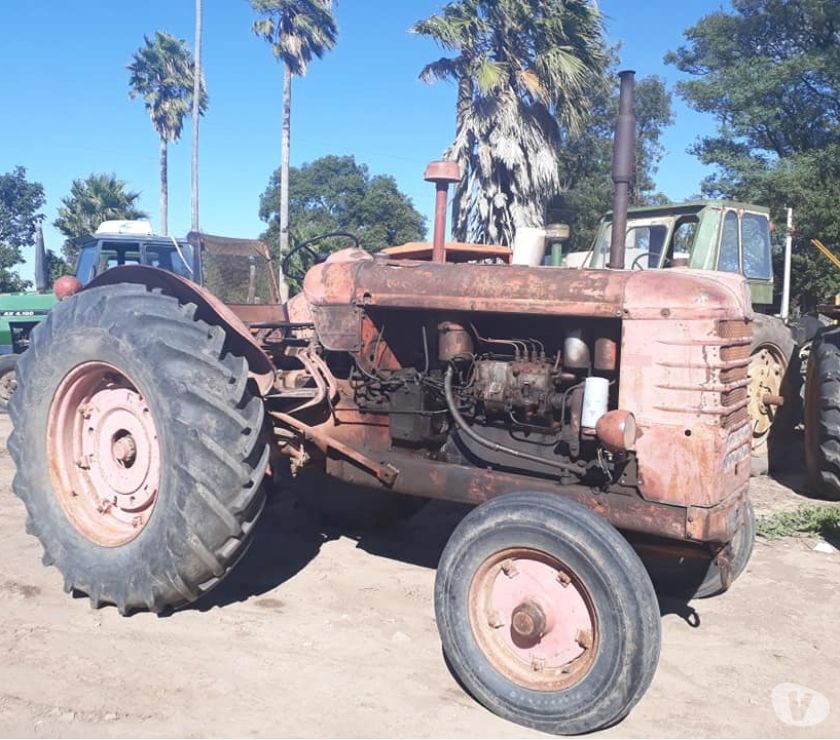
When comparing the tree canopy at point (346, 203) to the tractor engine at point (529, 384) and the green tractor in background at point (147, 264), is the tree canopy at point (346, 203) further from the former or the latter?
the tractor engine at point (529, 384)

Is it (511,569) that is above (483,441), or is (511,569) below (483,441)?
below

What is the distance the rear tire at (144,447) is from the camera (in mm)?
3133

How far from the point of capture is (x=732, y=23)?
22891 mm

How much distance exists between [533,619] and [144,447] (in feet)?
6.33

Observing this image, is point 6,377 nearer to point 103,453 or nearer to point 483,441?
point 103,453

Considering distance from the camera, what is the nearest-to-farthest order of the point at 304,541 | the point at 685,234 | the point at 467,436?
the point at 467,436 < the point at 304,541 < the point at 685,234

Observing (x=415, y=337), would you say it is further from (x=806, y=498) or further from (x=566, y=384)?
(x=806, y=498)

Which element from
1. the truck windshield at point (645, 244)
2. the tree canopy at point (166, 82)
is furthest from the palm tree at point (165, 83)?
the truck windshield at point (645, 244)

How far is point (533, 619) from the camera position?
275 centimetres

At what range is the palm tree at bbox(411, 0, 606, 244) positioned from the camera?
1387cm

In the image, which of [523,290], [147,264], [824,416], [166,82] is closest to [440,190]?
[523,290]

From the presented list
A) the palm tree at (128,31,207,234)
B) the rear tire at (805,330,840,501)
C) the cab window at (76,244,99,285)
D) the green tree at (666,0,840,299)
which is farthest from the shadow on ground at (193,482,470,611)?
the palm tree at (128,31,207,234)

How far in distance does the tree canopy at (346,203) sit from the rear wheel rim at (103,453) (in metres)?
32.5

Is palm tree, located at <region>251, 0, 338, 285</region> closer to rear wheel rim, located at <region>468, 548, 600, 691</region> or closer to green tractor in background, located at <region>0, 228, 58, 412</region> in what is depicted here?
green tractor in background, located at <region>0, 228, 58, 412</region>
